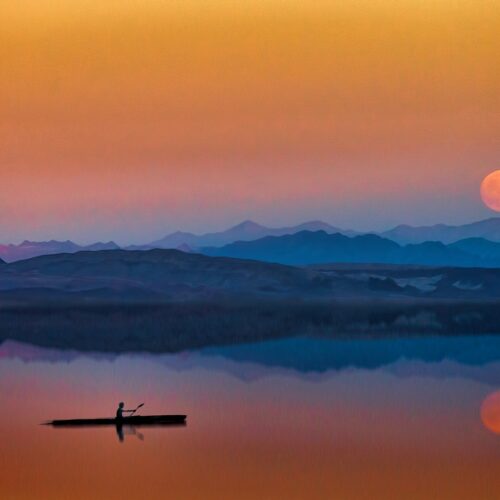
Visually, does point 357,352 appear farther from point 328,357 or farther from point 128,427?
point 128,427

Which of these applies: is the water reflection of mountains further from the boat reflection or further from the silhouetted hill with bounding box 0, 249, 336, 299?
the silhouetted hill with bounding box 0, 249, 336, 299

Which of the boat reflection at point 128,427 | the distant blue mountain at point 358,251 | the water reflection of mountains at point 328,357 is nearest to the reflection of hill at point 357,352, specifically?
the water reflection of mountains at point 328,357

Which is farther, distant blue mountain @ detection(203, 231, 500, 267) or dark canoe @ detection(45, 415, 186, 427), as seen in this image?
distant blue mountain @ detection(203, 231, 500, 267)

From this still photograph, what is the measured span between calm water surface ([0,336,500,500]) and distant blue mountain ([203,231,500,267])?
14501 centimetres

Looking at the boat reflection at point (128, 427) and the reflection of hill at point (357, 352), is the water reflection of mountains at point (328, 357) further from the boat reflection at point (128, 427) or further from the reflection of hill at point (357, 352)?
the boat reflection at point (128, 427)

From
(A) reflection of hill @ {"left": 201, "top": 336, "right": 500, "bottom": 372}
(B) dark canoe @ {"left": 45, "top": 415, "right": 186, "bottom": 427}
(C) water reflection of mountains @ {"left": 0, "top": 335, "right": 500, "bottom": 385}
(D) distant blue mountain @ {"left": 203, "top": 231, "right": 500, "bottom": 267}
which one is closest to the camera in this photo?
(B) dark canoe @ {"left": 45, "top": 415, "right": 186, "bottom": 427}

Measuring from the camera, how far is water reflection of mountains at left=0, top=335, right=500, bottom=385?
37.6 meters

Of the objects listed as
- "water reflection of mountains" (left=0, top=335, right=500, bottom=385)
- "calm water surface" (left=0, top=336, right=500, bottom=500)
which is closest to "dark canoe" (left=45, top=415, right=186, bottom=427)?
"calm water surface" (left=0, top=336, right=500, bottom=500)

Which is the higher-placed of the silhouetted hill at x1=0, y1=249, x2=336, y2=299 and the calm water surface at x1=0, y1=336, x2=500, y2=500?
the silhouetted hill at x1=0, y1=249, x2=336, y2=299

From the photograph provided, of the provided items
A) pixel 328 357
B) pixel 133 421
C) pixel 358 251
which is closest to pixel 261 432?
pixel 133 421

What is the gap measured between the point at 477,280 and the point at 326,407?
75617 millimetres

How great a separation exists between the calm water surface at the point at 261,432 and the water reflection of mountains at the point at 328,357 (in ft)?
0.52

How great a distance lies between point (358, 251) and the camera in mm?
192250

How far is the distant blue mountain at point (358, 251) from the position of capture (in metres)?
186
